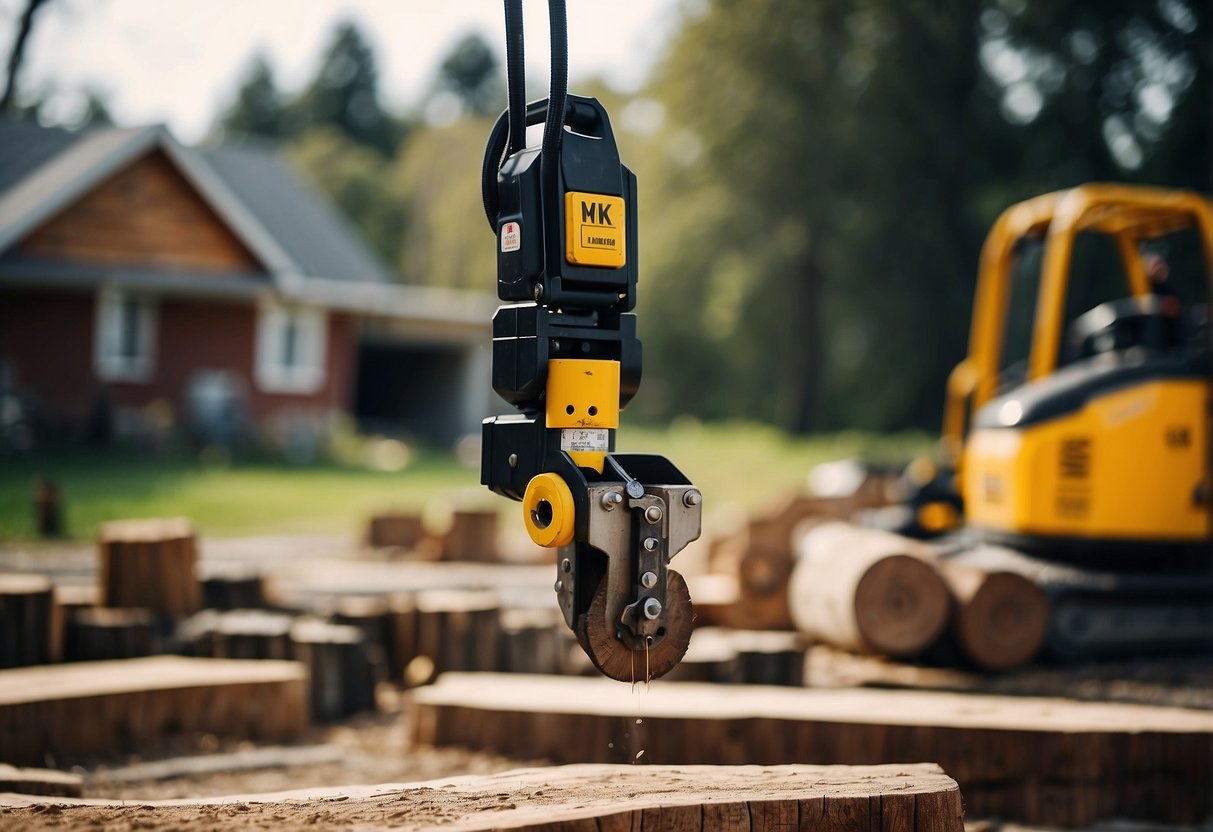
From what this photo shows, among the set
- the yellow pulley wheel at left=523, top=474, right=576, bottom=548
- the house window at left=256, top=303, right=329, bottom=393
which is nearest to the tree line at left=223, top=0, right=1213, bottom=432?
the house window at left=256, top=303, right=329, bottom=393

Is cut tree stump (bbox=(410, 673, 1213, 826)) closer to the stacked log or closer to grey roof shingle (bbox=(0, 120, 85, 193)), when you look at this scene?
the stacked log

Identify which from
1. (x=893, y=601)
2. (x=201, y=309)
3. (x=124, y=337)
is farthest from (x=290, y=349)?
(x=893, y=601)

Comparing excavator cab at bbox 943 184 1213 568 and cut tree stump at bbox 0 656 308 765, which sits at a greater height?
excavator cab at bbox 943 184 1213 568

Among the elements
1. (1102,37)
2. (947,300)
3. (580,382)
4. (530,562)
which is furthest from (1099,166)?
(580,382)

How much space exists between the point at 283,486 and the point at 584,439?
53.2ft

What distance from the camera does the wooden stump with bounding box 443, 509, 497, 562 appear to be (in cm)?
1338

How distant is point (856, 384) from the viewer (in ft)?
150

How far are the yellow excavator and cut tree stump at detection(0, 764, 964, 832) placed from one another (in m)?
4.54

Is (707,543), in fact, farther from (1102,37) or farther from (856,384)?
(856,384)

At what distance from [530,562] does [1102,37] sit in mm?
21164

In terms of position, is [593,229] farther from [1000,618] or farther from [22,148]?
[22,148]

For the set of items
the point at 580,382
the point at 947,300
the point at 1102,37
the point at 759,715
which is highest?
the point at 1102,37

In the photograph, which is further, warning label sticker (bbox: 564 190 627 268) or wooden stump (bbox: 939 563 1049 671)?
wooden stump (bbox: 939 563 1049 671)

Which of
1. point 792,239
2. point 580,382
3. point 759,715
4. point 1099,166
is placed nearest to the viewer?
point 580,382
